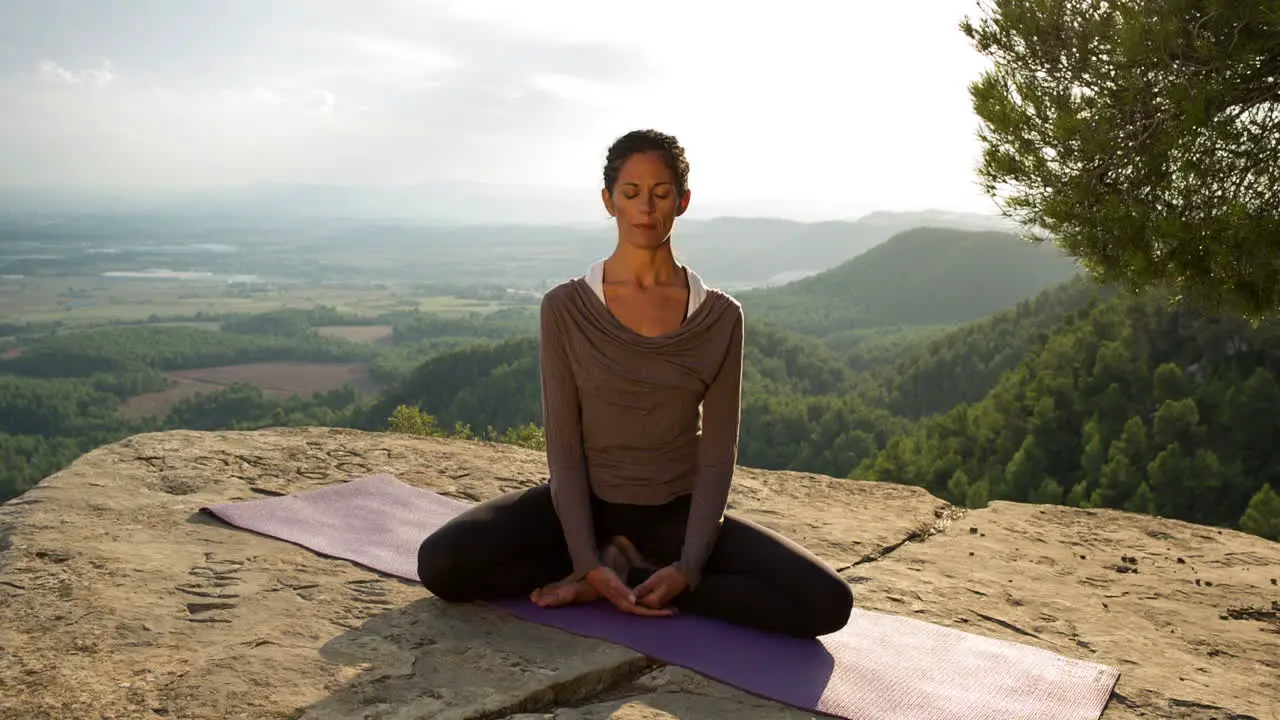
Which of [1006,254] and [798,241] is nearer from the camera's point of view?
[1006,254]

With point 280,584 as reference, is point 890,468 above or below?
below

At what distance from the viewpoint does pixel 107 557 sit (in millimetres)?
3596

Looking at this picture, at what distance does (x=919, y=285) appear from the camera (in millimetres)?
81250

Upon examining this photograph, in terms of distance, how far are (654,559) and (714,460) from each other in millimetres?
422

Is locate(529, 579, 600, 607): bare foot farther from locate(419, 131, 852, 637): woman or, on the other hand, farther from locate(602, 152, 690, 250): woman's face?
locate(602, 152, 690, 250): woman's face

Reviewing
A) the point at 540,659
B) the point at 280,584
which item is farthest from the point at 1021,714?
the point at 280,584

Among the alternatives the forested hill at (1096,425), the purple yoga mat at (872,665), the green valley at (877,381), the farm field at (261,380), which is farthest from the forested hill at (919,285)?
the purple yoga mat at (872,665)

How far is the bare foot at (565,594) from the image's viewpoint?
10.6 feet

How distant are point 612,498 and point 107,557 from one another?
6.07ft

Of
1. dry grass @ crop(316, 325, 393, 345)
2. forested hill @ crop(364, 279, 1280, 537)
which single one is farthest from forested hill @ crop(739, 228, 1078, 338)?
forested hill @ crop(364, 279, 1280, 537)

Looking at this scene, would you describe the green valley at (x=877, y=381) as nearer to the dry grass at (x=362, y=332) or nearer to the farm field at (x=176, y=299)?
the dry grass at (x=362, y=332)

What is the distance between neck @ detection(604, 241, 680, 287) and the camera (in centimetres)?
321

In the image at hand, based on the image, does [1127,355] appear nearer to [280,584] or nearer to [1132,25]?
[1132,25]

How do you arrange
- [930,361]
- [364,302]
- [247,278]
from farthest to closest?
[247,278] → [364,302] → [930,361]
